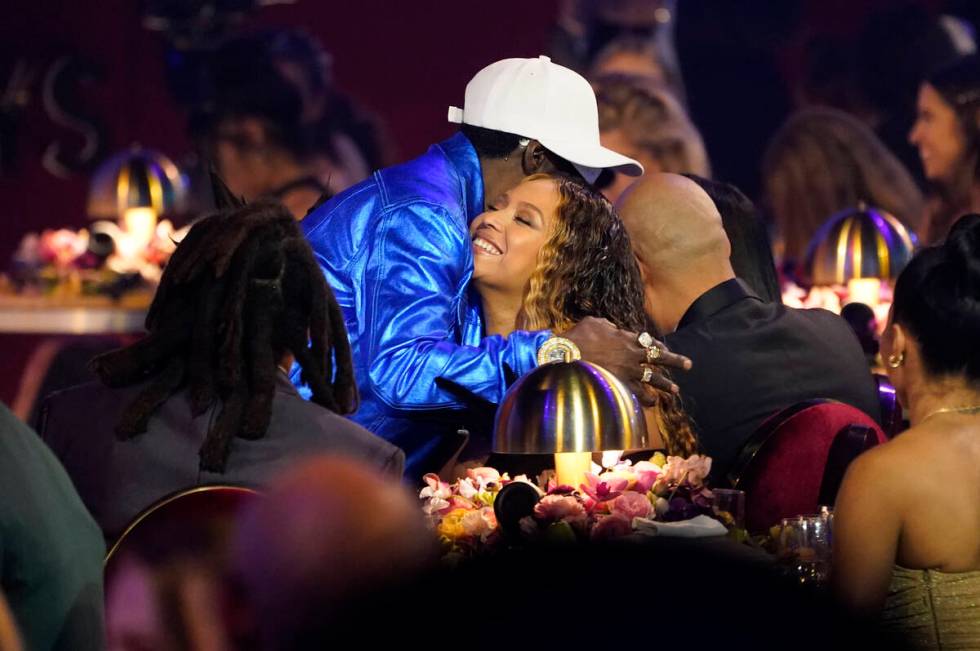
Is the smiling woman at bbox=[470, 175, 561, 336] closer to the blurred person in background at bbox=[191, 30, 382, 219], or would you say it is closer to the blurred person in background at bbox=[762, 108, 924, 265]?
the blurred person in background at bbox=[762, 108, 924, 265]

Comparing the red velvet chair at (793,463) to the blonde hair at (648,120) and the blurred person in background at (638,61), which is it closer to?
the blonde hair at (648,120)

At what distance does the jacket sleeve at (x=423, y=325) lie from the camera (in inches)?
126

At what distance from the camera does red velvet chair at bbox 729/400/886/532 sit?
3164mm

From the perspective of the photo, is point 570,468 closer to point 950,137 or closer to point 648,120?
point 648,120

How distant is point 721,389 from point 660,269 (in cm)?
43

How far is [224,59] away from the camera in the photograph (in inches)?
464

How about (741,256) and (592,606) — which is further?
(741,256)

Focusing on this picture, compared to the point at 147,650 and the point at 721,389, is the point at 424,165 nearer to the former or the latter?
the point at 721,389

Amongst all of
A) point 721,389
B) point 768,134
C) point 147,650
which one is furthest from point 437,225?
point 768,134

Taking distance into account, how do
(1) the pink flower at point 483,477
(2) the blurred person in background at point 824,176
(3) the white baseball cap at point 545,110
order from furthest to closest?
(2) the blurred person in background at point 824,176 → (3) the white baseball cap at point 545,110 → (1) the pink flower at point 483,477

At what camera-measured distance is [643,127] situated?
7047 millimetres

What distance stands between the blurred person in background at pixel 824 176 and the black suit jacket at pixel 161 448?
597 centimetres

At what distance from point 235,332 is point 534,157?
1.14m

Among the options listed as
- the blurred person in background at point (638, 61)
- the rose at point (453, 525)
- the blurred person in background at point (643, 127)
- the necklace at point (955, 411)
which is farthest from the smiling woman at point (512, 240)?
the blurred person in background at point (638, 61)
